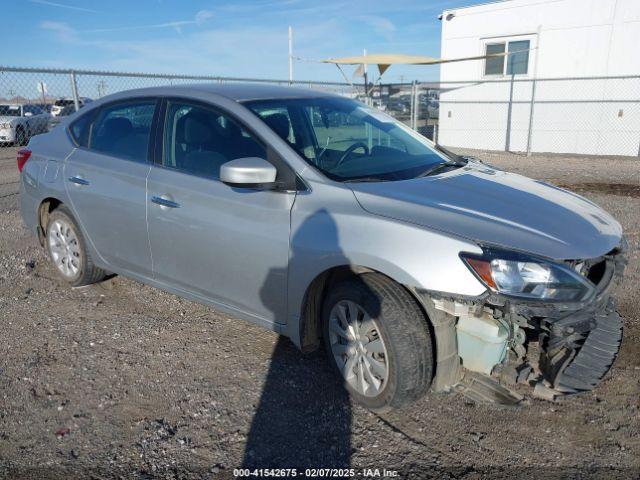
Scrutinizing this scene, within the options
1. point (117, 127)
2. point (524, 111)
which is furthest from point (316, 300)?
point (524, 111)

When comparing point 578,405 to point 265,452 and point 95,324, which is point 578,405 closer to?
point 265,452

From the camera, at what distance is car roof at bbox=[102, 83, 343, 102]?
360 centimetres

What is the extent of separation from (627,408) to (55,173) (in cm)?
445

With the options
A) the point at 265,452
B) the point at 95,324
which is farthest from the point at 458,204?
the point at 95,324

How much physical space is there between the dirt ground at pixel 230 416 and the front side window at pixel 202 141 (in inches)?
49.4

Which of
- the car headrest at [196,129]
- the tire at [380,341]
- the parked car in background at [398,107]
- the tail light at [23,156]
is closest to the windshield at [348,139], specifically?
the car headrest at [196,129]

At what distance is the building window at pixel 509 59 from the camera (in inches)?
567

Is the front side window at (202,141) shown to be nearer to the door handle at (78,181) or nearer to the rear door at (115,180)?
the rear door at (115,180)

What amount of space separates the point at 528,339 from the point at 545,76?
1330 centimetres

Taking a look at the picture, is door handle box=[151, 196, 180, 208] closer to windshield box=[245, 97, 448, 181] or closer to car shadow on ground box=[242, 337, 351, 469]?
windshield box=[245, 97, 448, 181]

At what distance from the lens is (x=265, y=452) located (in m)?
2.60

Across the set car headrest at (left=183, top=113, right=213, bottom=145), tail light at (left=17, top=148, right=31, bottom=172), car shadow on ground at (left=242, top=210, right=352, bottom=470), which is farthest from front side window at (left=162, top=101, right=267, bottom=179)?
tail light at (left=17, top=148, right=31, bottom=172)

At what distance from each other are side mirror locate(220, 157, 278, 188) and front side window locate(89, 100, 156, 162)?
1.11m

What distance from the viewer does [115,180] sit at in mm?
3891
